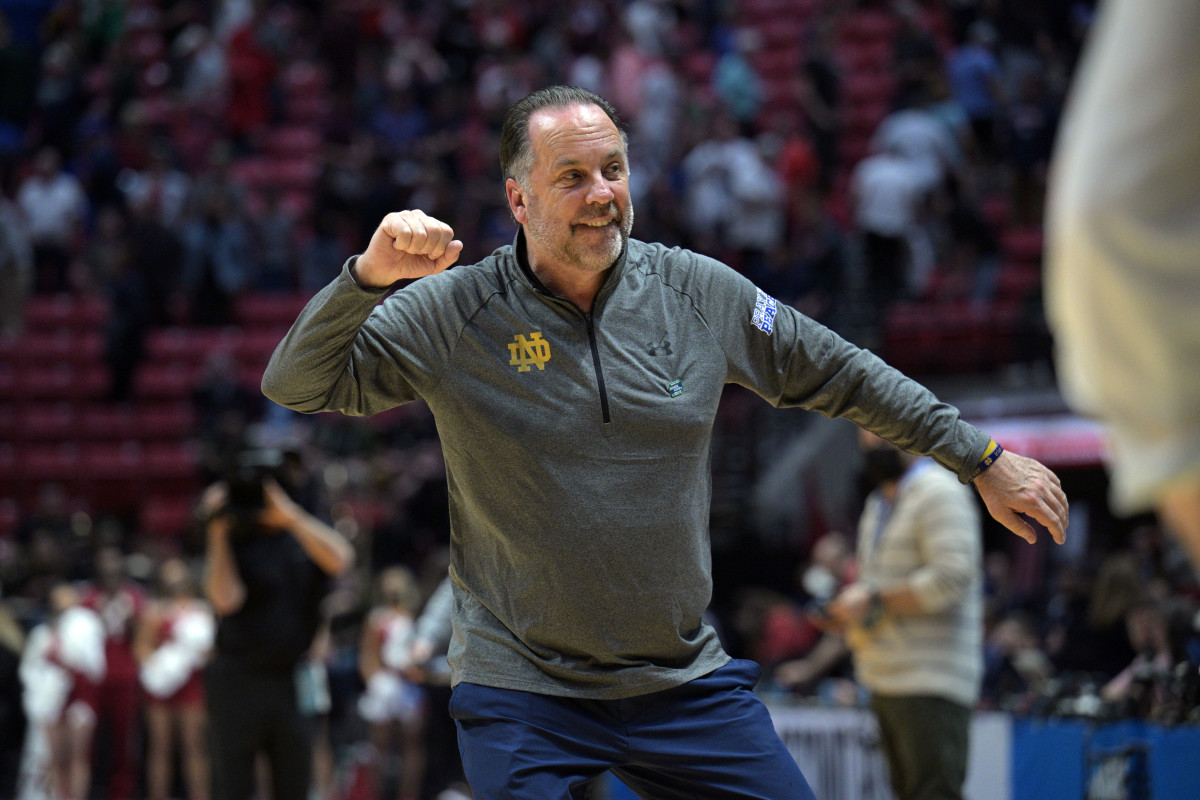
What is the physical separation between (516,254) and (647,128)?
1231 centimetres

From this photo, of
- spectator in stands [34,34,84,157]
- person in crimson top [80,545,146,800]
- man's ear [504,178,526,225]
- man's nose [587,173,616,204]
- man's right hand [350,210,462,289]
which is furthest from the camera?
spectator in stands [34,34,84,157]

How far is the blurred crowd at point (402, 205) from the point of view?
1027 cm

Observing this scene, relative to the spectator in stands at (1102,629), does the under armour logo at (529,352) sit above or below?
above

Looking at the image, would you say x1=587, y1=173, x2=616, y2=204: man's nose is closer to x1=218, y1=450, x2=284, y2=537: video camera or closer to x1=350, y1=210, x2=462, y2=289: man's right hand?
x1=350, y1=210, x2=462, y2=289: man's right hand

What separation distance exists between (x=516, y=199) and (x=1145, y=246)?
6.67ft

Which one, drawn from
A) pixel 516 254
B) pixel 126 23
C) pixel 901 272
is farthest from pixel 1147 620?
pixel 126 23

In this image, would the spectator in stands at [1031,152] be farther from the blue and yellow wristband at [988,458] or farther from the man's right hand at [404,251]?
the man's right hand at [404,251]

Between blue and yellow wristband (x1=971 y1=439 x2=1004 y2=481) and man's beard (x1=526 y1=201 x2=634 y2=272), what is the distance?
91 centimetres

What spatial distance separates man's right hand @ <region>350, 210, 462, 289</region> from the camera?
2.77 metres

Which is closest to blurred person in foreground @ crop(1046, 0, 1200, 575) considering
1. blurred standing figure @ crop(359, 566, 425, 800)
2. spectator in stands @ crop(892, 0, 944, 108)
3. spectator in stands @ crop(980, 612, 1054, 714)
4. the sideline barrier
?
the sideline barrier

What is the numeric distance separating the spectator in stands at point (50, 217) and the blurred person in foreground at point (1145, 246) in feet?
51.3

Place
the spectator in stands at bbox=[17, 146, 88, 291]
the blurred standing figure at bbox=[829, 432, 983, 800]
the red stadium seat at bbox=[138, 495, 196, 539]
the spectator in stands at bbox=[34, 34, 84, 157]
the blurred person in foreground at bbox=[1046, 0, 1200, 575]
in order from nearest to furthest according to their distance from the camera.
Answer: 1. the blurred person in foreground at bbox=[1046, 0, 1200, 575]
2. the blurred standing figure at bbox=[829, 432, 983, 800]
3. the red stadium seat at bbox=[138, 495, 196, 539]
4. the spectator in stands at bbox=[17, 146, 88, 291]
5. the spectator in stands at bbox=[34, 34, 84, 157]

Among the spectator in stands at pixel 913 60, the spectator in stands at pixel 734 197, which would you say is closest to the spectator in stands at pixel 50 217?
Answer: the spectator in stands at pixel 734 197

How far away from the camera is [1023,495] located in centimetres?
292
